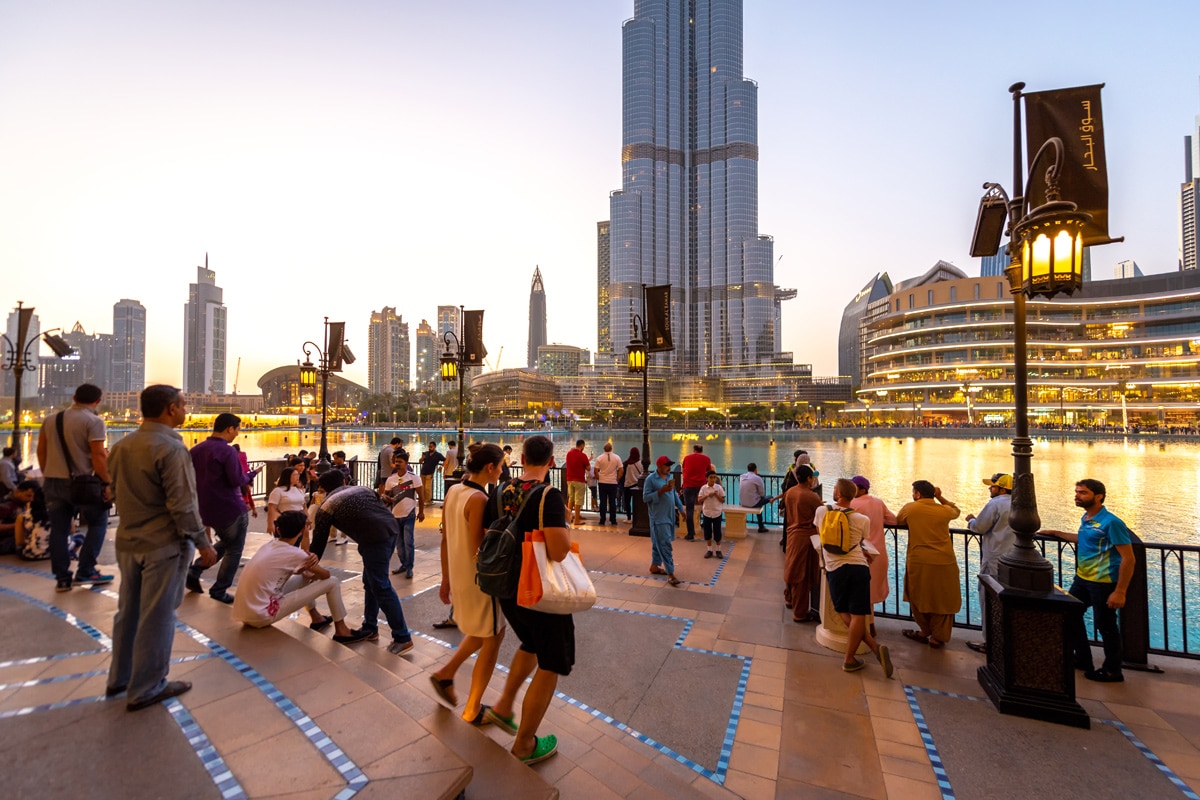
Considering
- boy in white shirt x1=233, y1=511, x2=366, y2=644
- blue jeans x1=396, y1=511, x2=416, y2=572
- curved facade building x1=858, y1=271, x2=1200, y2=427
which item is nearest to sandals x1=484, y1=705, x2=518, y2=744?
boy in white shirt x1=233, y1=511, x2=366, y2=644

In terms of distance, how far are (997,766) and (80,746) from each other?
5.85 meters

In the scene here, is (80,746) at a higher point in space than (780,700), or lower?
higher

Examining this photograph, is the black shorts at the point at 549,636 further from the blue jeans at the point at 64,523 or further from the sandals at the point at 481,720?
the blue jeans at the point at 64,523

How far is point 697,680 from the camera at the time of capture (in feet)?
15.0

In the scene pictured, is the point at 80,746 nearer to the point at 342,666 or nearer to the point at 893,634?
A: the point at 342,666

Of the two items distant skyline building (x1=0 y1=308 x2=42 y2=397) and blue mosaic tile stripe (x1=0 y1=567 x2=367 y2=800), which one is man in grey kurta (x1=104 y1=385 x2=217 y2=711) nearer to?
blue mosaic tile stripe (x1=0 y1=567 x2=367 y2=800)

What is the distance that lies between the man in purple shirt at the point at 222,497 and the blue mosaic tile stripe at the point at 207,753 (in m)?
2.74

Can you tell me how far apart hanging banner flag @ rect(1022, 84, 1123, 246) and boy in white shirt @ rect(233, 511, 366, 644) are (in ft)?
27.6

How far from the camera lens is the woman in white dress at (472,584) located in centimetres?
342

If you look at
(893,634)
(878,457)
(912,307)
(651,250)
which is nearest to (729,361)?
(651,250)

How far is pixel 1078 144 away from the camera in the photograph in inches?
213

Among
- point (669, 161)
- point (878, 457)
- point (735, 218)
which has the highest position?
point (669, 161)

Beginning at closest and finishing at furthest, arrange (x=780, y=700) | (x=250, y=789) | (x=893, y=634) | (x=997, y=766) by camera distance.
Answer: (x=250, y=789) → (x=997, y=766) → (x=780, y=700) → (x=893, y=634)

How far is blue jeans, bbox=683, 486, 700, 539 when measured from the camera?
1013cm
